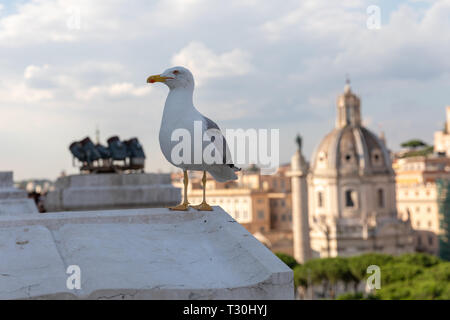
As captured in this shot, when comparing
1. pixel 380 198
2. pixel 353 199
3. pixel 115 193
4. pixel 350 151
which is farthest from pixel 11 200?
pixel 380 198

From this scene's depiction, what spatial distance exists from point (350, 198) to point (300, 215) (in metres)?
4.86

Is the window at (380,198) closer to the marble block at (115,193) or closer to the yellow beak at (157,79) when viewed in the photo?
the marble block at (115,193)

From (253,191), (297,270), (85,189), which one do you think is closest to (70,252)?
(85,189)

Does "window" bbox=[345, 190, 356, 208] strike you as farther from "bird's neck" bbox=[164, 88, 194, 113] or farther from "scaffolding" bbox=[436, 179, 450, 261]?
"bird's neck" bbox=[164, 88, 194, 113]

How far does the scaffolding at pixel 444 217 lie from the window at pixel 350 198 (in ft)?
32.6

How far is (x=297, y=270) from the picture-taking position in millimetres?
35750

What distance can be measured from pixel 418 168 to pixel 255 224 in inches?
809

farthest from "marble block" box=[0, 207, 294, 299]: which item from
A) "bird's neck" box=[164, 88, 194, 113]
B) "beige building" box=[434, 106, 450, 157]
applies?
"beige building" box=[434, 106, 450, 157]

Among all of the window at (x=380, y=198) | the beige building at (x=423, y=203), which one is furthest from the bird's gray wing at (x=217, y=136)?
the beige building at (x=423, y=203)

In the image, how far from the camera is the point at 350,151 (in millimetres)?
50281

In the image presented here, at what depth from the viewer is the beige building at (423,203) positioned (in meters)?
58.3
